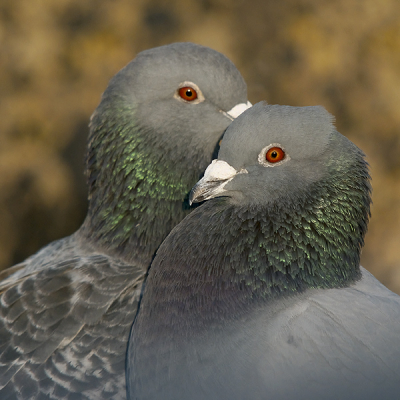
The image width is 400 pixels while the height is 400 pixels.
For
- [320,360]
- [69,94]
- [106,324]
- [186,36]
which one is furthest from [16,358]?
[186,36]

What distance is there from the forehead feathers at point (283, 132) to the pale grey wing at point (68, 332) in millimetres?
1371

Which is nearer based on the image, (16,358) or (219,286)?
(219,286)

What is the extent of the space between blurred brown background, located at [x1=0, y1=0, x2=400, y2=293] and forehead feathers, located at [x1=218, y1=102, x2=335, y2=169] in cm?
416

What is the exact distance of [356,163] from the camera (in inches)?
144

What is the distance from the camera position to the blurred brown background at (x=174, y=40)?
7773 mm

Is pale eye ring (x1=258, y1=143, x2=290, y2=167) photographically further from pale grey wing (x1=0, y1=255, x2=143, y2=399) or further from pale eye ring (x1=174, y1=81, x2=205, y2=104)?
pale grey wing (x1=0, y1=255, x2=143, y2=399)

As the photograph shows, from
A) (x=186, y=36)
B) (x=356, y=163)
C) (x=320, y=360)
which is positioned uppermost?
(x=186, y=36)

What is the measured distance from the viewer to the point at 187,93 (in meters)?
4.75

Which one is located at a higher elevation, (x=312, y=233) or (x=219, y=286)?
(x=312, y=233)

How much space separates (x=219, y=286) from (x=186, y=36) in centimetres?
510

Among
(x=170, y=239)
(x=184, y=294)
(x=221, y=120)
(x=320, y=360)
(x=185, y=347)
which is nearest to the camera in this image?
(x=320, y=360)

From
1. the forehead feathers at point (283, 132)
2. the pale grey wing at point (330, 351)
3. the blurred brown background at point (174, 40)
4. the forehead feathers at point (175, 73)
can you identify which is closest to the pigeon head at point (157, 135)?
the forehead feathers at point (175, 73)

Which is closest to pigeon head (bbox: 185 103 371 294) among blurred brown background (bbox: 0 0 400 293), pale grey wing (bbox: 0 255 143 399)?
pale grey wing (bbox: 0 255 143 399)

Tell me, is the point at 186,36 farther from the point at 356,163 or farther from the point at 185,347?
the point at 185,347
